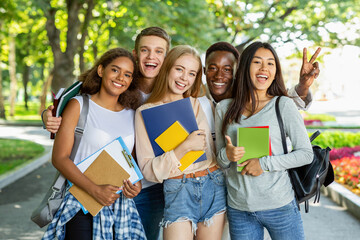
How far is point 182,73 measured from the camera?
2.63 m

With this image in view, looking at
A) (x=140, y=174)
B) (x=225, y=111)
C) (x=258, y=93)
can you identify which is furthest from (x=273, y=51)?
(x=140, y=174)

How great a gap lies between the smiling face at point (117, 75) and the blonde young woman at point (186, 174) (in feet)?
0.71

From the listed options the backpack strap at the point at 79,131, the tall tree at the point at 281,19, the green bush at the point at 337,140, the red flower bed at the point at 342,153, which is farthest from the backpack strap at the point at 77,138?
the tall tree at the point at 281,19

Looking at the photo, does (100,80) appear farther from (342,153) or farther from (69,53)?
(69,53)

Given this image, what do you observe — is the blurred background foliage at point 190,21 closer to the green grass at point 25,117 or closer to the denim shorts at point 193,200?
the green grass at point 25,117

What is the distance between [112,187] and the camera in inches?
96.0

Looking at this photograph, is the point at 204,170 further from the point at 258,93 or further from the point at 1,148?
the point at 1,148

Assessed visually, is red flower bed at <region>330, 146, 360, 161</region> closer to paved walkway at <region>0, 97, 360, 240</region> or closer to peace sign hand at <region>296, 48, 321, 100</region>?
paved walkway at <region>0, 97, 360, 240</region>

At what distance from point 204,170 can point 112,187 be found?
0.65m

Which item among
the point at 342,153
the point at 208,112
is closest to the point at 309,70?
the point at 208,112

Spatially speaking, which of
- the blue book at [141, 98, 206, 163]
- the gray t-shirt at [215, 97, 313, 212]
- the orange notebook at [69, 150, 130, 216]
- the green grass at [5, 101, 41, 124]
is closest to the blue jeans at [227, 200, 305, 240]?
the gray t-shirt at [215, 97, 313, 212]

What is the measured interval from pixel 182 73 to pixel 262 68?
57cm

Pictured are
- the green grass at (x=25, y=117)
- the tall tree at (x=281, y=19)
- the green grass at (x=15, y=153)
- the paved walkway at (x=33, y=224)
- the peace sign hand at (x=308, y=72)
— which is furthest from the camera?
the green grass at (x=25, y=117)

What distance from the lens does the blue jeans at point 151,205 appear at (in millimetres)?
2855
